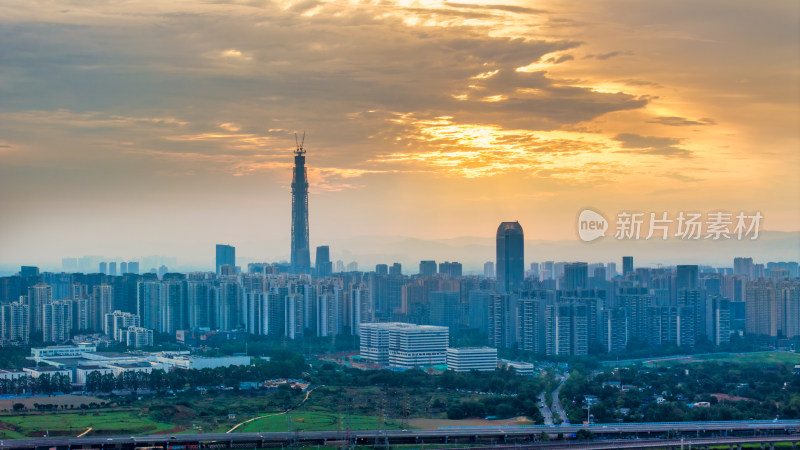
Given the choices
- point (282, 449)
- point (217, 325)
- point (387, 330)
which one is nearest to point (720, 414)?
point (282, 449)

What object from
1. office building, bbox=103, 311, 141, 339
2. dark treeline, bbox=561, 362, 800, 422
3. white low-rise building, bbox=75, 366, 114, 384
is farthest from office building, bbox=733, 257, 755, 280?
white low-rise building, bbox=75, 366, 114, 384

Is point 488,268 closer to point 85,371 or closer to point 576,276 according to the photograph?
point 576,276

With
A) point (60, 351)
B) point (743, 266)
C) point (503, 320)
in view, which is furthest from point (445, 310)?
point (743, 266)

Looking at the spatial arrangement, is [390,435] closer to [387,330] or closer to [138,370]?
[138,370]

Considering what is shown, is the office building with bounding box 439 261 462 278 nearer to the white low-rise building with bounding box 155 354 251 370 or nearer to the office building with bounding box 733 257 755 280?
the office building with bounding box 733 257 755 280

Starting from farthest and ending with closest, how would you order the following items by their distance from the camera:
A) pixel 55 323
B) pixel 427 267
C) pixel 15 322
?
1. pixel 427 267
2. pixel 55 323
3. pixel 15 322

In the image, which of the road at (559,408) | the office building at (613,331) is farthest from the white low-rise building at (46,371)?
the office building at (613,331)
